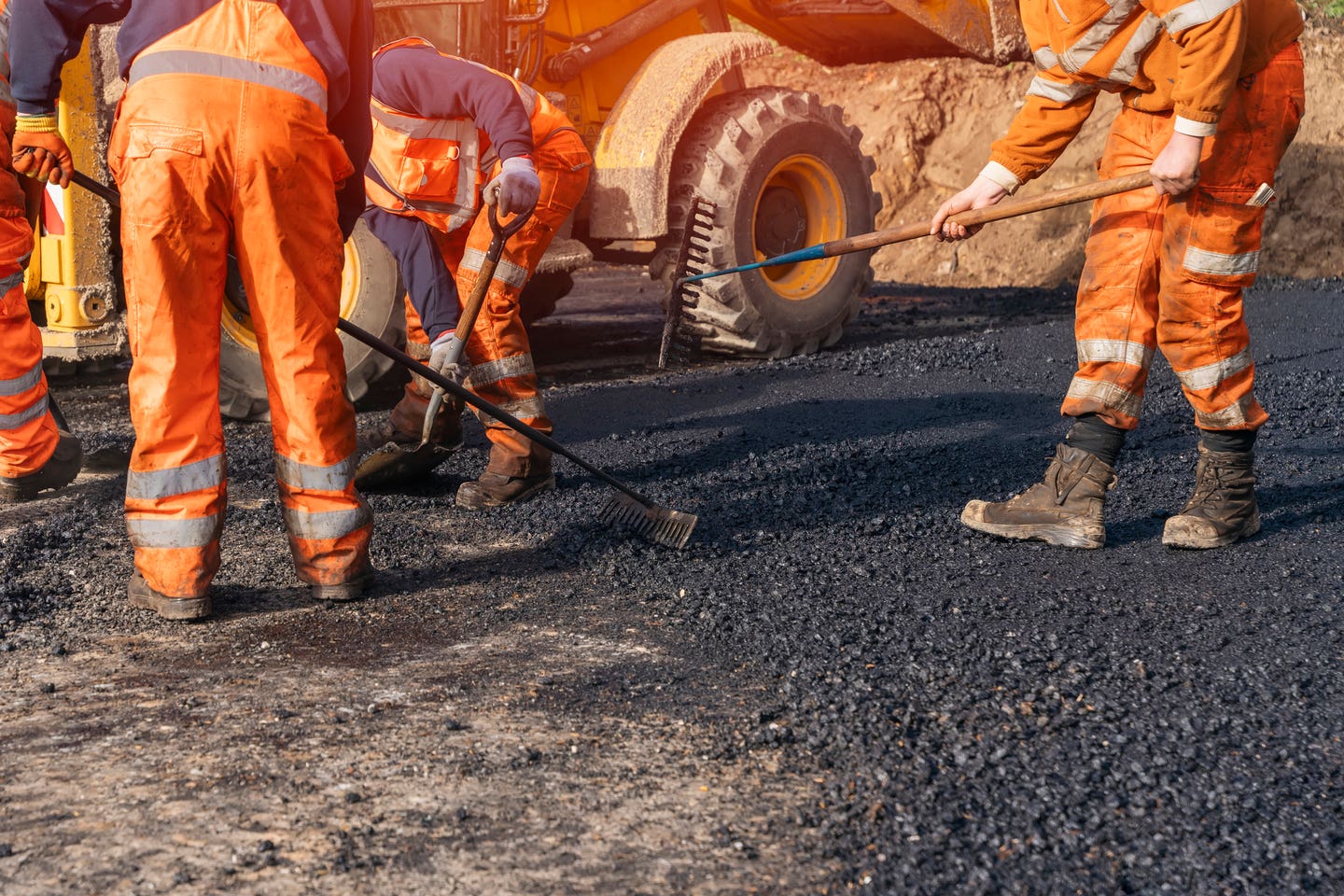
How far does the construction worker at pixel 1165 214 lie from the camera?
10.7 feet

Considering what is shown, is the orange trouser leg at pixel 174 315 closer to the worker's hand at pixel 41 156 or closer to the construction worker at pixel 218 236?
the construction worker at pixel 218 236

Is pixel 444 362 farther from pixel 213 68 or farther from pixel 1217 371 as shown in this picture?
pixel 1217 371

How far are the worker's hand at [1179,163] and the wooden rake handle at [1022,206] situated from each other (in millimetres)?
71

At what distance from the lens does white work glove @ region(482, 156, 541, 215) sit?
3.69 metres

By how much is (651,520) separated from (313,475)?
1043 mm

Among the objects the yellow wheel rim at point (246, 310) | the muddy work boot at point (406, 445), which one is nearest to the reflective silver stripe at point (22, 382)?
the muddy work boot at point (406, 445)

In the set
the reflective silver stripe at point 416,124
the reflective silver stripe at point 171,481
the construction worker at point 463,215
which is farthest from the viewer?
the reflective silver stripe at point 416,124

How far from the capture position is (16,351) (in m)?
4.15

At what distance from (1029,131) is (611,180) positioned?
2.97 meters

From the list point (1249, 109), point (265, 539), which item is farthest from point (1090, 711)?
point (265, 539)

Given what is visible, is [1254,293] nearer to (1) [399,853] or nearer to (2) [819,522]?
(2) [819,522]

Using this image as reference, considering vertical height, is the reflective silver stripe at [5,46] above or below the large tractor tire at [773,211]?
above

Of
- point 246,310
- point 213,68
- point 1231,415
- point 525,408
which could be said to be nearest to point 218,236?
point 213,68

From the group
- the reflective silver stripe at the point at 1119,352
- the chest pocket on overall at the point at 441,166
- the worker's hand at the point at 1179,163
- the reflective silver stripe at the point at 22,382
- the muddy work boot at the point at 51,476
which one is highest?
the worker's hand at the point at 1179,163
